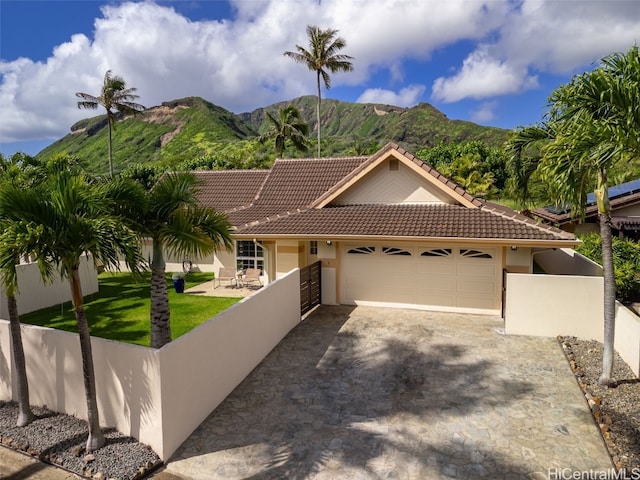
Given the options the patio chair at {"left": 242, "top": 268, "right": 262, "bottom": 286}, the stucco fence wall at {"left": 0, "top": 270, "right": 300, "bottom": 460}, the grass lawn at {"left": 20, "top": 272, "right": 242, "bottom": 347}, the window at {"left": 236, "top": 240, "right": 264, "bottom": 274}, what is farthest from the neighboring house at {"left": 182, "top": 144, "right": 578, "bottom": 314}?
the stucco fence wall at {"left": 0, "top": 270, "right": 300, "bottom": 460}

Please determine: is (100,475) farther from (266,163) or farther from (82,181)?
(266,163)

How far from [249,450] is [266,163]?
164ft

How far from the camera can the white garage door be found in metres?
14.1

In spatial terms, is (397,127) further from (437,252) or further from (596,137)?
Answer: (596,137)

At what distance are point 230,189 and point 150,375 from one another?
745 inches

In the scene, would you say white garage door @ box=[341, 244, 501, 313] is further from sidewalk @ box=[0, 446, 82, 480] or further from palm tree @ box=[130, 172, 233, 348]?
sidewalk @ box=[0, 446, 82, 480]

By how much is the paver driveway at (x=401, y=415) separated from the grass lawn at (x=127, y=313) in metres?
4.31

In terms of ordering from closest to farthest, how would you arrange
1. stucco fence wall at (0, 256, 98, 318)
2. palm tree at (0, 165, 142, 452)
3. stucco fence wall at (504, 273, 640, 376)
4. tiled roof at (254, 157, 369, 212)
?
palm tree at (0, 165, 142, 452), stucco fence wall at (504, 273, 640, 376), stucco fence wall at (0, 256, 98, 318), tiled roof at (254, 157, 369, 212)

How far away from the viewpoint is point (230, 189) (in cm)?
2444

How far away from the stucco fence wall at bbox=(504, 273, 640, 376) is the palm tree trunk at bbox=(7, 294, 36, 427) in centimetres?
1237

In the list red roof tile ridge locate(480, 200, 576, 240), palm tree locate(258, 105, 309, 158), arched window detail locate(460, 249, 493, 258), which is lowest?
arched window detail locate(460, 249, 493, 258)

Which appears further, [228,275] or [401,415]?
[228,275]

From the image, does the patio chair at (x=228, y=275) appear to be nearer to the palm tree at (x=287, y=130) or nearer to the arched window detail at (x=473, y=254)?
the arched window detail at (x=473, y=254)

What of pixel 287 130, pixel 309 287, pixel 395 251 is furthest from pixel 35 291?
pixel 287 130
